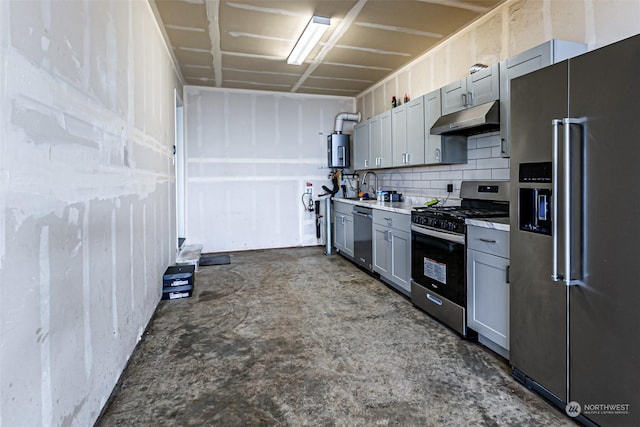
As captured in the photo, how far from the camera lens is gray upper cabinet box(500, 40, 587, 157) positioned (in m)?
2.49

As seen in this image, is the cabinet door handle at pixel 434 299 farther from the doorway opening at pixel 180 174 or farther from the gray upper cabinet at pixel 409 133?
the doorway opening at pixel 180 174

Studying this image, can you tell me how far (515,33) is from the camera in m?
3.24

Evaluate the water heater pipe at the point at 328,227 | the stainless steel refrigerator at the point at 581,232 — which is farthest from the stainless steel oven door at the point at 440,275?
the water heater pipe at the point at 328,227

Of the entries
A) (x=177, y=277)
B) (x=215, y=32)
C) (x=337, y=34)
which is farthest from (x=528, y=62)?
(x=177, y=277)

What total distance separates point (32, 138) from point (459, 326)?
2.87 metres

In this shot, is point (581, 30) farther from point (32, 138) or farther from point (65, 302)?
point (65, 302)

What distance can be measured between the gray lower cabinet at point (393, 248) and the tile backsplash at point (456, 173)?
0.82m

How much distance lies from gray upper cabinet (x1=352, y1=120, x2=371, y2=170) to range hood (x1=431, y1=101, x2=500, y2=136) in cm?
189

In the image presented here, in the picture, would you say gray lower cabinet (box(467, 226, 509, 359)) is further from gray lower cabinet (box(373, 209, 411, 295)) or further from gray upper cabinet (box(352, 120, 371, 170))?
gray upper cabinet (box(352, 120, 371, 170))

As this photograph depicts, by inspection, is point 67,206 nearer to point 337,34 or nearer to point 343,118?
point 337,34

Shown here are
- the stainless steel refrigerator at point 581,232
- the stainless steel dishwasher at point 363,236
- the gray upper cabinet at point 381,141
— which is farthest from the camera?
the gray upper cabinet at point 381,141

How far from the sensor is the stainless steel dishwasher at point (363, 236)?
4613mm

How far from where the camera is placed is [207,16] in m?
3.49

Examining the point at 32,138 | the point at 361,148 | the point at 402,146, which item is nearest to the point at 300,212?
the point at 361,148
